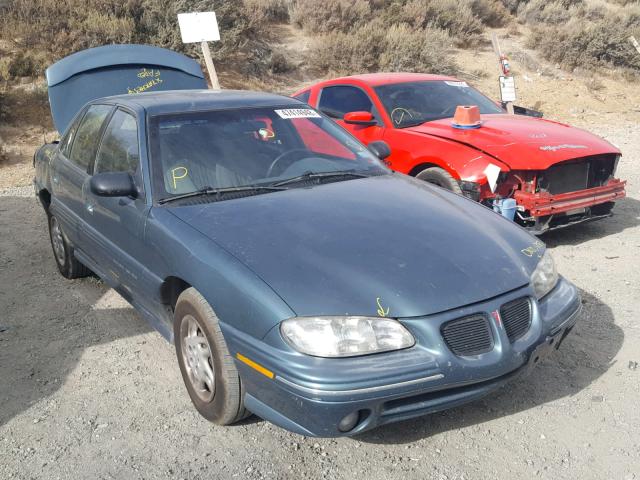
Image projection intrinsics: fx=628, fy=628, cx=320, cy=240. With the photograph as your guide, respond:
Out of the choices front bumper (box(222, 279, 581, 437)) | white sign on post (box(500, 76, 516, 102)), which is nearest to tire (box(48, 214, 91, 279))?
front bumper (box(222, 279, 581, 437))

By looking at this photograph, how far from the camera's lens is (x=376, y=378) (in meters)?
2.47

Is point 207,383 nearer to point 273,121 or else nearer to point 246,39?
point 273,121

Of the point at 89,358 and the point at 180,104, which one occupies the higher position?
the point at 180,104

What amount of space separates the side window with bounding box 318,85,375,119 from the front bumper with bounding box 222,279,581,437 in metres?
4.34

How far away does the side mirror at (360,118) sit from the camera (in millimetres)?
6352

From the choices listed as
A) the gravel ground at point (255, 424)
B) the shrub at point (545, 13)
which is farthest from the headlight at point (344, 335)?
the shrub at point (545, 13)

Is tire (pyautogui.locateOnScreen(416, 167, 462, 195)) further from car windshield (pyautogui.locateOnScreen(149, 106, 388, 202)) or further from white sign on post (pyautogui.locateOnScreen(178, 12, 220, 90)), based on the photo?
white sign on post (pyautogui.locateOnScreen(178, 12, 220, 90))

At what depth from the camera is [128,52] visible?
8008 mm

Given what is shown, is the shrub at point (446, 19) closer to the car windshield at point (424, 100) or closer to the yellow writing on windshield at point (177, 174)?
the car windshield at point (424, 100)

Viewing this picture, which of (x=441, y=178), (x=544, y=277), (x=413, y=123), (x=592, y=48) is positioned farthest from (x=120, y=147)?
(x=592, y=48)

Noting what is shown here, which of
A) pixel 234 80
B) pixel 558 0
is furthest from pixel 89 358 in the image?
pixel 558 0

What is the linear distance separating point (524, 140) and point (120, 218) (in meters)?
3.66

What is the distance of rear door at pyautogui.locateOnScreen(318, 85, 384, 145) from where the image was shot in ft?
21.5

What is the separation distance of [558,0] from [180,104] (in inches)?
913
